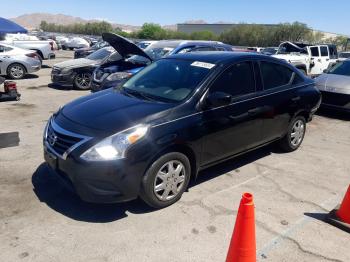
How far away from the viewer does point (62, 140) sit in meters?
3.71

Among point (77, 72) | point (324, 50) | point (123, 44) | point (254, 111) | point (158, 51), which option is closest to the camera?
point (254, 111)

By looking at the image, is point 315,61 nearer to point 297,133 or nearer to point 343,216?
point 297,133

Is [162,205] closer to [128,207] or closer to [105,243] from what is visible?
[128,207]

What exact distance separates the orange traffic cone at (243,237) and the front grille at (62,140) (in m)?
1.73

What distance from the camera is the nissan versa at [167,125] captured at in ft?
11.5

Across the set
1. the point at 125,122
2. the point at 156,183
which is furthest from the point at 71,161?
the point at 156,183

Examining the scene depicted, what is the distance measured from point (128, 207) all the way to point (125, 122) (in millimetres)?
995

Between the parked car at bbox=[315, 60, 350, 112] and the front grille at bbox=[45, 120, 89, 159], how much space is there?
7076 millimetres

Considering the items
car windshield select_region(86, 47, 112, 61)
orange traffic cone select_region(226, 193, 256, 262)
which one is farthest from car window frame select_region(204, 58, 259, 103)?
car windshield select_region(86, 47, 112, 61)

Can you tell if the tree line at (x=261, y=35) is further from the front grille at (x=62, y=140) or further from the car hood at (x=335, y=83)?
the front grille at (x=62, y=140)

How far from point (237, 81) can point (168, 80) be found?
3.00 ft

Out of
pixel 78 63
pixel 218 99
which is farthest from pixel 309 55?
pixel 218 99

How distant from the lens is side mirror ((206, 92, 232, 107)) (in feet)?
13.3

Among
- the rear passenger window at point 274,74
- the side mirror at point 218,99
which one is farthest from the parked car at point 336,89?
the side mirror at point 218,99
